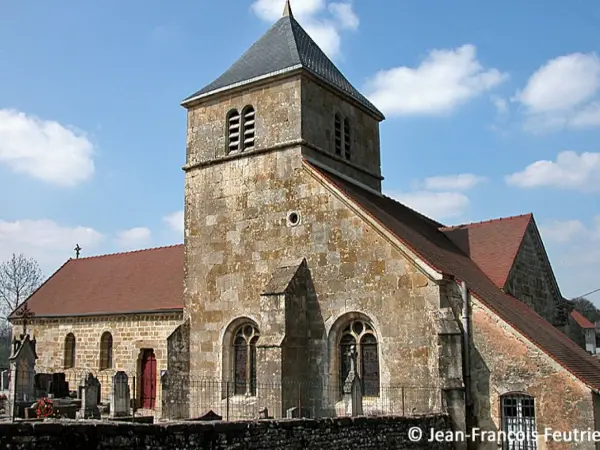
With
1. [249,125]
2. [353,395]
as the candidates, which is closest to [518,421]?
[353,395]

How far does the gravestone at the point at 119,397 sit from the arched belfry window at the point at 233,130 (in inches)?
336

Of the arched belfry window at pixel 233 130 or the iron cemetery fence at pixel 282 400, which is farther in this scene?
the arched belfry window at pixel 233 130

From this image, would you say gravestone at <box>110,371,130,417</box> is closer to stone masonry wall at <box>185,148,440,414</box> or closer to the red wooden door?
stone masonry wall at <box>185,148,440,414</box>

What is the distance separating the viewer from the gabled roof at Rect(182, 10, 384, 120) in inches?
847

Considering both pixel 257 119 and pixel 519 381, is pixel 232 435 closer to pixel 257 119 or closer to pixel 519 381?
pixel 519 381

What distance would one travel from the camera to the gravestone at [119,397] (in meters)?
16.6

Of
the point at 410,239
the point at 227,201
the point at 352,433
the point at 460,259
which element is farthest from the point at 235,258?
the point at 352,433

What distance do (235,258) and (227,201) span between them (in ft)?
6.52

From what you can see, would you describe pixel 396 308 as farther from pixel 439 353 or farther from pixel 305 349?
pixel 305 349

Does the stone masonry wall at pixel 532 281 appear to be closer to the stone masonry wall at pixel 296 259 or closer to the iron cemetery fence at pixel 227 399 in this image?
the stone masonry wall at pixel 296 259

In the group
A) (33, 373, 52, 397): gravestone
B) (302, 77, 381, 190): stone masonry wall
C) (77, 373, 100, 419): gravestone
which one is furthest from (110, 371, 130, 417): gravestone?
(302, 77, 381, 190): stone masonry wall

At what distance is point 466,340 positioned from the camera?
16.2 m

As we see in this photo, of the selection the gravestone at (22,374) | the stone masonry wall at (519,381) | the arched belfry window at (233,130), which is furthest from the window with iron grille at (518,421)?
the gravestone at (22,374)

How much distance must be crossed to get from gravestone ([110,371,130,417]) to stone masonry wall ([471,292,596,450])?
351 inches
